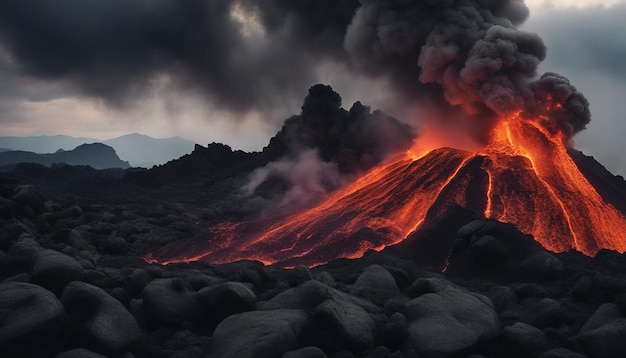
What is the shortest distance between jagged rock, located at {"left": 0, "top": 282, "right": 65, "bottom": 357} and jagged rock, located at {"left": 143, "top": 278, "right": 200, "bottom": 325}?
187 cm

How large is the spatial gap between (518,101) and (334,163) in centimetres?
1913

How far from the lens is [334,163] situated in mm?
44500

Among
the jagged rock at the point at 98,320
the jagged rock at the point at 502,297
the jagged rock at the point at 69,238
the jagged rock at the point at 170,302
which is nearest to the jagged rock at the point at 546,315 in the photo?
the jagged rock at the point at 502,297

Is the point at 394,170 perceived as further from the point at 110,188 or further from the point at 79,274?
the point at 110,188

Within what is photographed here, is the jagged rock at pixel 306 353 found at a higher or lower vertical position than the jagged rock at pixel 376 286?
lower

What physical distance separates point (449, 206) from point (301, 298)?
45.8ft

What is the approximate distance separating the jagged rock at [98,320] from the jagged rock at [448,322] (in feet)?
17.3

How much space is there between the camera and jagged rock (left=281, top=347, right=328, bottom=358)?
332 inches

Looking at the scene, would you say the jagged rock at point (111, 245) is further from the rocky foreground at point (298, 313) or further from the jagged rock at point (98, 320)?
the jagged rock at point (98, 320)

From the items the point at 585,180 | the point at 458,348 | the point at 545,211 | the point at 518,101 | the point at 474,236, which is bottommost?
the point at 458,348

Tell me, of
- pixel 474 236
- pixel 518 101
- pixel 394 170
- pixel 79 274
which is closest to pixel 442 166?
pixel 394 170

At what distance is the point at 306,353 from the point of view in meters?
8.49

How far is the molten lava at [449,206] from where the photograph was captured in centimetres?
2123

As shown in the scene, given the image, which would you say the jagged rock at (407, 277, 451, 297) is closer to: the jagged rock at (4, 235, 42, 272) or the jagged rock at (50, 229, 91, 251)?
the jagged rock at (4, 235, 42, 272)
